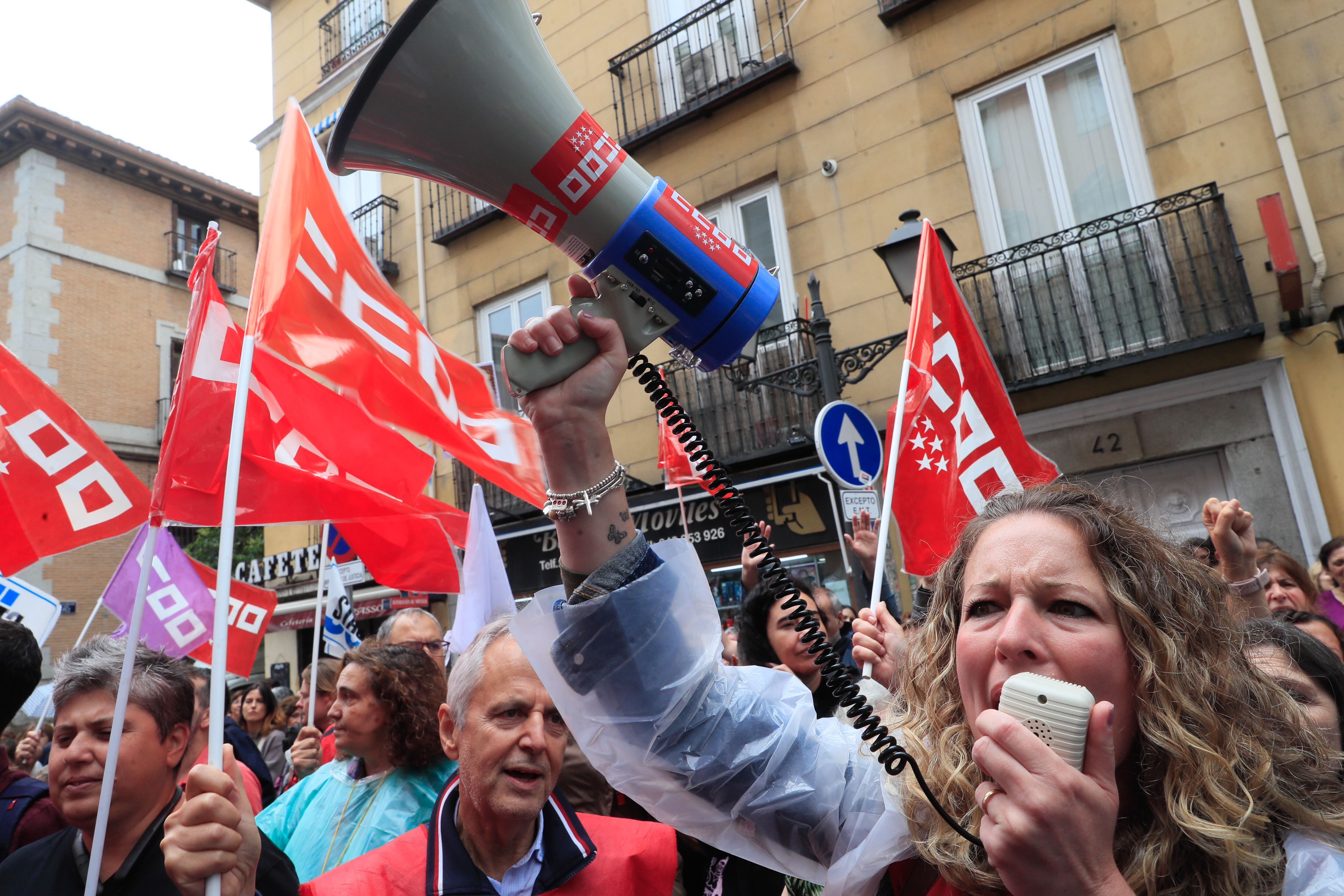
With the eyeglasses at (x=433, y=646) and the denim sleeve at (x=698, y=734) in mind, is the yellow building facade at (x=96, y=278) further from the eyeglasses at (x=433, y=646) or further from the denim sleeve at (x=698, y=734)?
the denim sleeve at (x=698, y=734)

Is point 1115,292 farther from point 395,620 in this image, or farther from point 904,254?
point 395,620

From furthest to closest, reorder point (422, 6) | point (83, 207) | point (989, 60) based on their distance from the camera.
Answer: point (83, 207) → point (989, 60) → point (422, 6)

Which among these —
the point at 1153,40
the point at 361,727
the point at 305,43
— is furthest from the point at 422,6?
the point at 305,43

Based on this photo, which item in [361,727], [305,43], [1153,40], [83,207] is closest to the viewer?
[361,727]

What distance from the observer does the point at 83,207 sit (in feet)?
62.9

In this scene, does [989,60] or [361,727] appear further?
[989,60]

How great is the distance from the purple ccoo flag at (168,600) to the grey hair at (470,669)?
154 inches

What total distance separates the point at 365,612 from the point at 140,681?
467 inches

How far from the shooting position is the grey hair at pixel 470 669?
2414 mm

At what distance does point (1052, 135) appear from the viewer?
8164 mm

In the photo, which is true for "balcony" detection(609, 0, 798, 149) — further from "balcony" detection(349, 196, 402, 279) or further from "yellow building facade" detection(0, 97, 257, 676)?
"yellow building facade" detection(0, 97, 257, 676)

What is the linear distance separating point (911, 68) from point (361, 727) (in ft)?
27.5

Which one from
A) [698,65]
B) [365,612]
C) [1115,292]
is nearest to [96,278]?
[365,612]

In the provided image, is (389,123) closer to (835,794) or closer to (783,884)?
(835,794)
